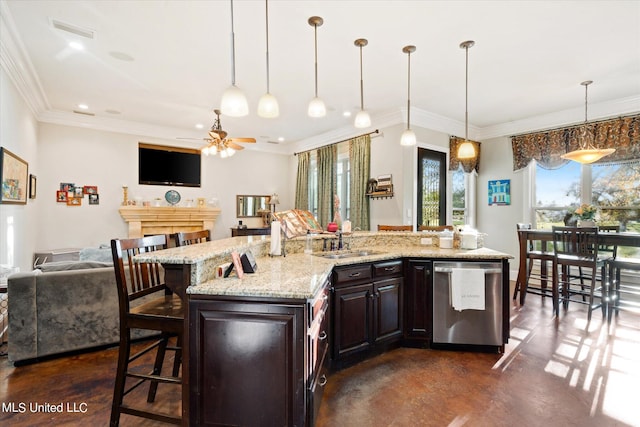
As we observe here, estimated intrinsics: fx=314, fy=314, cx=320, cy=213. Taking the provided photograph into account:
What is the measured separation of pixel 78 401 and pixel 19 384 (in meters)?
0.61

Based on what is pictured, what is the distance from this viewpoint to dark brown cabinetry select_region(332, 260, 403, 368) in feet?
8.02

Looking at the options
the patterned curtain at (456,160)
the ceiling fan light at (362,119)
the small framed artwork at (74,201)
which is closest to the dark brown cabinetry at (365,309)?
the ceiling fan light at (362,119)

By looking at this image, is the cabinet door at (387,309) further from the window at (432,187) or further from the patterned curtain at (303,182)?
the patterned curtain at (303,182)

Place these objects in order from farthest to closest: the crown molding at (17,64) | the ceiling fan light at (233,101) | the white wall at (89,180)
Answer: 1. the white wall at (89,180)
2. the crown molding at (17,64)
3. the ceiling fan light at (233,101)

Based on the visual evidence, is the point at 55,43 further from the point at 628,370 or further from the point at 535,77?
the point at 628,370

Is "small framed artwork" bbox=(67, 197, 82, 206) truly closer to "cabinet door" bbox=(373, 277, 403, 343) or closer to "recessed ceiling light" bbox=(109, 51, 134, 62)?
"recessed ceiling light" bbox=(109, 51, 134, 62)

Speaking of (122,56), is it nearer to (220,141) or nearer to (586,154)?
(220,141)

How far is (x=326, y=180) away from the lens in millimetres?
6492

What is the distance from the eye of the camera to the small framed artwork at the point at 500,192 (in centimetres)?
568

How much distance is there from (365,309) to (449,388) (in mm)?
801

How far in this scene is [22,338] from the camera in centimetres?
255

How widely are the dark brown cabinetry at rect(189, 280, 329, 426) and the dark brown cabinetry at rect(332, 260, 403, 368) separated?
2.71 ft

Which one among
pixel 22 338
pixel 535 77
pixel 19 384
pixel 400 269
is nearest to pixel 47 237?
pixel 22 338

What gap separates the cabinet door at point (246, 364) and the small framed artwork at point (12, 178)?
315 cm
